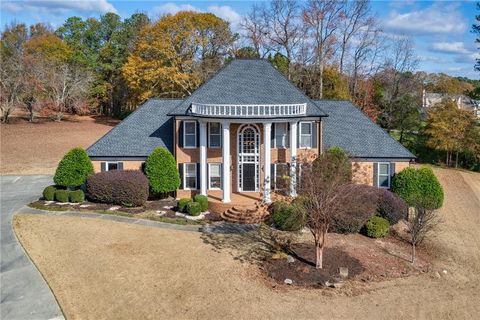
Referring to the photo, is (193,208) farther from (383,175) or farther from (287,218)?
(383,175)

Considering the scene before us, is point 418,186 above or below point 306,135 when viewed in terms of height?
below

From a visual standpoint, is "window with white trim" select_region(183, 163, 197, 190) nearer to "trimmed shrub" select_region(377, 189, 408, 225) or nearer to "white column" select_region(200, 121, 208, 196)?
"white column" select_region(200, 121, 208, 196)

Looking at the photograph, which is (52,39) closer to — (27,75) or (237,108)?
(27,75)

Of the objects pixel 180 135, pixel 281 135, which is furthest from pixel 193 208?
pixel 281 135

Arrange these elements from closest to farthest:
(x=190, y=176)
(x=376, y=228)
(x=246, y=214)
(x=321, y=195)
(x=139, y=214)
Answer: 1. (x=321, y=195)
2. (x=376, y=228)
3. (x=246, y=214)
4. (x=139, y=214)
5. (x=190, y=176)

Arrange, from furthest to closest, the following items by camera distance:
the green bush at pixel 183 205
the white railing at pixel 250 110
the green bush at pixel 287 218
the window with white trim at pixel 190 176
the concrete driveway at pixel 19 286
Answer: the window with white trim at pixel 190 176
the white railing at pixel 250 110
the green bush at pixel 183 205
the green bush at pixel 287 218
the concrete driveway at pixel 19 286

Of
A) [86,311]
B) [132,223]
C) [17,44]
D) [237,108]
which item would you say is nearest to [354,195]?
[237,108]

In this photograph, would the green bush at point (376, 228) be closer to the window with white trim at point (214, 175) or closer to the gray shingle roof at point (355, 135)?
the gray shingle roof at point (355, 135)

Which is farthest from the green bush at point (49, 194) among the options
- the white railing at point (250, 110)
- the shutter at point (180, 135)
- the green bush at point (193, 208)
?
the white railing at point (250, 110)
